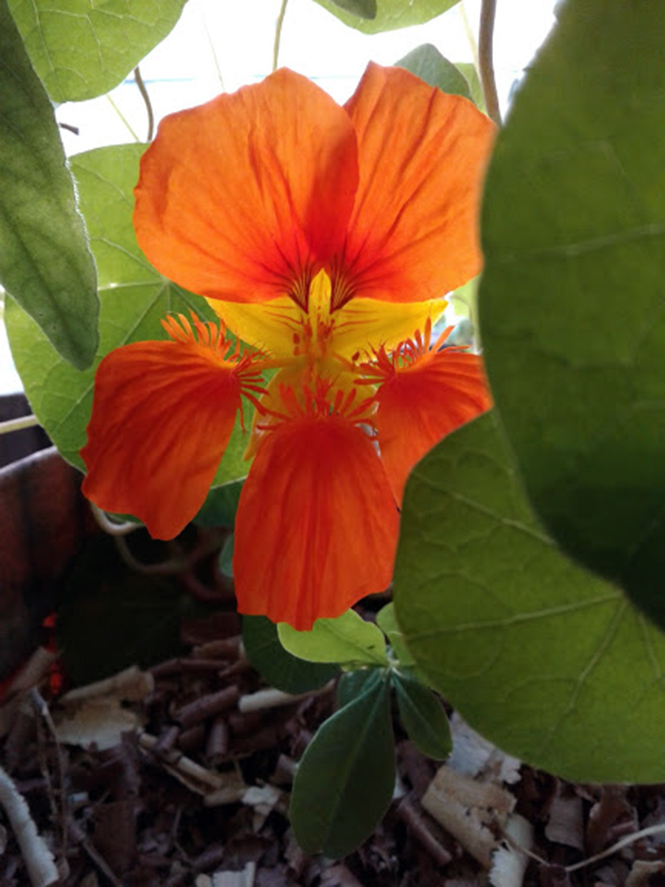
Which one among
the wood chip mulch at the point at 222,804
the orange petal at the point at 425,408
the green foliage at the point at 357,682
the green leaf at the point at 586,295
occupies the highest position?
the green leaf at the point at 586,295

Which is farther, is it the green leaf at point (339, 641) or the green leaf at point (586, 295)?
the green leaf at point (339, 641)

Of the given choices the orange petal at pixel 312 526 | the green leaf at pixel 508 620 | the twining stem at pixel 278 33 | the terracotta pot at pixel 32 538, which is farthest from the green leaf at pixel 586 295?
the terracotta pot at pixel 32 538

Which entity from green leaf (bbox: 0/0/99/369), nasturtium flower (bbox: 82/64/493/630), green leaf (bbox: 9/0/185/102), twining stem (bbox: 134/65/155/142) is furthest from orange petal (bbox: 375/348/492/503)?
twining stem (bbox: 134/65/155/142)

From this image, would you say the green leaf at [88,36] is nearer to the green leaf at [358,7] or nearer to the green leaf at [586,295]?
the green leaf at [358,7]

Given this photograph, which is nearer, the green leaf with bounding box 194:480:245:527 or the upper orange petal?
the upper orange petal

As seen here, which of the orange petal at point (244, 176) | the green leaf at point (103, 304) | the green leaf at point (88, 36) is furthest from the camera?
the green leaf at point (103, 304)

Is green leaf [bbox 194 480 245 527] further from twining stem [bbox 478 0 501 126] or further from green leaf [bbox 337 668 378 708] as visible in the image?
twining stem [bbox 478 0 501 126]

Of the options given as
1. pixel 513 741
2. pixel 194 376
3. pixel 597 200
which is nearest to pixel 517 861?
pixel 513 741
